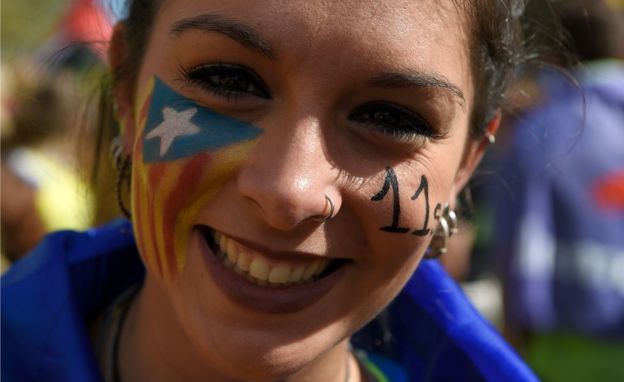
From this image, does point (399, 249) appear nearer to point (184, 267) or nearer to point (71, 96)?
point (184, 267)

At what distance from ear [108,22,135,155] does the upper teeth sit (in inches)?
14.3

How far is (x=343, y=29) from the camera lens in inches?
54.1

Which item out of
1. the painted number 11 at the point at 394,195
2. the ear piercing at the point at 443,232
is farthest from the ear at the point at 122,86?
the ear piercing at the point at 443,232

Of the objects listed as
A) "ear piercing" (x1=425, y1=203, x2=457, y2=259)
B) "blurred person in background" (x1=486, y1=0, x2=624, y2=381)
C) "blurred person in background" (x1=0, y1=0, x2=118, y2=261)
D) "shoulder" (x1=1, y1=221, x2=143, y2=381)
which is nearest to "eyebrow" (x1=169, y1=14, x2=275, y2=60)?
"ear piercing" (x1=425, y1=203, x2=457, y2=259)

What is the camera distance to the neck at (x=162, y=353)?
1694 millimetres

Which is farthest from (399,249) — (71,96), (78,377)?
(71,96)

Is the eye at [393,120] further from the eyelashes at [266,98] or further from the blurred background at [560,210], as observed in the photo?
the blurred background at [560,210]

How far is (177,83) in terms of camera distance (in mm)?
1516

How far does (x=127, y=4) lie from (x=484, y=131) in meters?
0.81

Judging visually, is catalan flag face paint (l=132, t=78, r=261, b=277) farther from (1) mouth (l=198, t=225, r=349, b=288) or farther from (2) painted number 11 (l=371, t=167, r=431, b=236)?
(2) painted number 11 (l=371, t=167, r=431, b=236)

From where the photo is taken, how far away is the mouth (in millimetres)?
1455

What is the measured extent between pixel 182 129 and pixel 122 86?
330 mm

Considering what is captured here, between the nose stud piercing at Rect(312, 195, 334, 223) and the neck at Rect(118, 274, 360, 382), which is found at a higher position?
the nose stud piercing at Rect(312, 195, 334, 223)

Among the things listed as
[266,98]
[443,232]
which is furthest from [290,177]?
[443,232]
